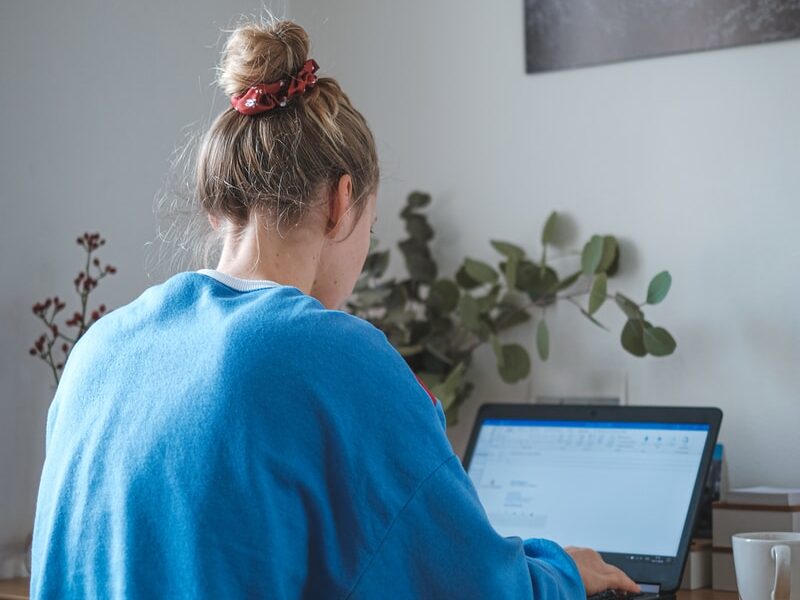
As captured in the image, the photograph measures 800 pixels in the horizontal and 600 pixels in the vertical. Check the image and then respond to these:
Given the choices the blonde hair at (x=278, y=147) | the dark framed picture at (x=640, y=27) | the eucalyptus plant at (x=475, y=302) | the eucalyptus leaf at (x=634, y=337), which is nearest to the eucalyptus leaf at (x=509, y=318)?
the eucalyptus plant at (x=475, y=302)

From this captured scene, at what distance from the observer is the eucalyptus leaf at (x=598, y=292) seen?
169cm

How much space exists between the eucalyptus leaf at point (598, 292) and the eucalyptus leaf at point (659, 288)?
0.07 meters

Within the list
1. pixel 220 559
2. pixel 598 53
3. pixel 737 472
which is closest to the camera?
pixel 220 559

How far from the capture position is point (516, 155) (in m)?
1.95

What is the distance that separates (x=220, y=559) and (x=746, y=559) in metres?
0.71

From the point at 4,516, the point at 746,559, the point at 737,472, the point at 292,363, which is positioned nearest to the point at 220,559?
the point at 292,363

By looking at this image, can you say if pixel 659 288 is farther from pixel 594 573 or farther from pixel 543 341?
pixel 594 573

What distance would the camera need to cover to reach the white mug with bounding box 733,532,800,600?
49.9 inches

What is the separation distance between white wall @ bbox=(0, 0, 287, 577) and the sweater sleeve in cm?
100

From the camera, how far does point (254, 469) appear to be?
877mm

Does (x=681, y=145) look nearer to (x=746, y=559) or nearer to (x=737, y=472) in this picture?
(x=737, y=472)

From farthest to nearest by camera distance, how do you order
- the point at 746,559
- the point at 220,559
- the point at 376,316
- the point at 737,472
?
the point at 376,316
the point at 737,472
the point at 746,559
the point at 220,559

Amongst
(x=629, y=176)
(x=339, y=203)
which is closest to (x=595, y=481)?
(x=629, y=176)

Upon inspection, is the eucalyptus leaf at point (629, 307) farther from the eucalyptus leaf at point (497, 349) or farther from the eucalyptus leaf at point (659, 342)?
the eucalyptus leaf at point (497, 349)
